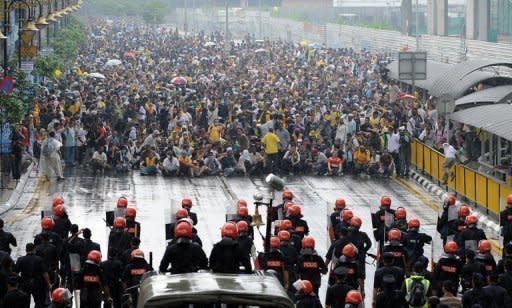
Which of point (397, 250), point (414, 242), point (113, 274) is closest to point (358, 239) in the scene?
point (414, 242)

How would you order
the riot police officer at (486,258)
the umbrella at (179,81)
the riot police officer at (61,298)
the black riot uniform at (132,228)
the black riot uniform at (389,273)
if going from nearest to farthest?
the riot police officer at (61,298) < the black riot uniform at (389,273) < the riot police officer at (486,258) < the black riot uniform at (132,228) < the umbrella at (179,81)

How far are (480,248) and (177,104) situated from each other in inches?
1114

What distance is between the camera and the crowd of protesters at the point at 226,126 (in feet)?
128

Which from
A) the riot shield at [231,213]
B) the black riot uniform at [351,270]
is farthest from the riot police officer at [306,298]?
the riot shield at [231,213]

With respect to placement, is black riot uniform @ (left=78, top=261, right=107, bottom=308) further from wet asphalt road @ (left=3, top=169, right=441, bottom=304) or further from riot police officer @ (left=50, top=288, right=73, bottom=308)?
wet asphalt road @ (left=3, top=169, right=441, bottom=304)

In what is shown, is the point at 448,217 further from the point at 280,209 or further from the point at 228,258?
the point at 228,258

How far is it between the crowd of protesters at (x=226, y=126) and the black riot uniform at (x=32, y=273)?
16931 mm

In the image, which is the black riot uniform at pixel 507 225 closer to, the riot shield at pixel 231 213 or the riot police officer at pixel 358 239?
the riot police officer at pixel 358 239

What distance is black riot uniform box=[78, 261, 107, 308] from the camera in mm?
18936

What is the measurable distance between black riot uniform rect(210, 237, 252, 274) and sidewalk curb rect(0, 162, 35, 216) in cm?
1555

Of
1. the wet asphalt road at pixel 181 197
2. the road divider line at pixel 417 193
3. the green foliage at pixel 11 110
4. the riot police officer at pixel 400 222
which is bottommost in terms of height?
the road divider line at pixel 417 193

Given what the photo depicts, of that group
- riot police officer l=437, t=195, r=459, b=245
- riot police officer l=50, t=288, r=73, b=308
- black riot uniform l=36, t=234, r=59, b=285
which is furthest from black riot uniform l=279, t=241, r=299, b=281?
riot police officer l=50, t=288, r=73, b=308

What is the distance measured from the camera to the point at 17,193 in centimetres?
3466

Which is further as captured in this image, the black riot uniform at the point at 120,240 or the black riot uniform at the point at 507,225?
the black riot uniform at the point at 507,225
